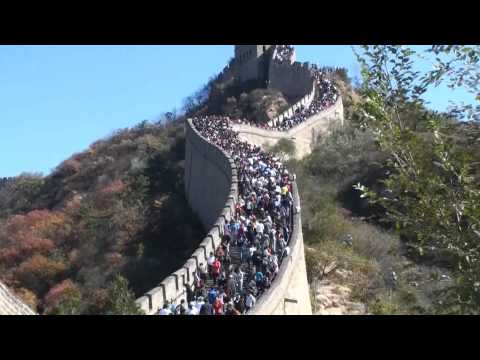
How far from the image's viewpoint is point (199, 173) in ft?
101

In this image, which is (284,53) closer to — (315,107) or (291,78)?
(291,78)

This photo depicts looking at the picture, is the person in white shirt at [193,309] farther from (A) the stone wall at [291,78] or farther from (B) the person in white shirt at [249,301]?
(A) the stone wall at [291,78]

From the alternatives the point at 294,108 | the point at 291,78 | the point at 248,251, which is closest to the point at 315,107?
the point at 294,108

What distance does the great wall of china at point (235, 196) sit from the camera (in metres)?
12.3

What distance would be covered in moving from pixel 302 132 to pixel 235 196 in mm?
19055

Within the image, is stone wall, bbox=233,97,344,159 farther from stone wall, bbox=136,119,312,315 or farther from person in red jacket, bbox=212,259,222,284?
person in red jacket, bbox=212,259,222,284

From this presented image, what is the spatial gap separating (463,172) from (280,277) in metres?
6.36

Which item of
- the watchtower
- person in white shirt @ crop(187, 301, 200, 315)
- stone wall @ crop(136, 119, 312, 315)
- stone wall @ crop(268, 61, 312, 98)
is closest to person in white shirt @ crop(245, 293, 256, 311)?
stone wall @ crop(136, 119, 312, 315)

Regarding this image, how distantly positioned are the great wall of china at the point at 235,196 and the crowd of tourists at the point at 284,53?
1.36 feet

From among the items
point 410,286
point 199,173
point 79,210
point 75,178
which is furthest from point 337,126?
point 410,286

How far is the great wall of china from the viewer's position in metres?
12.3

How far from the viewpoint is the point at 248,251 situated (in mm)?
14016
